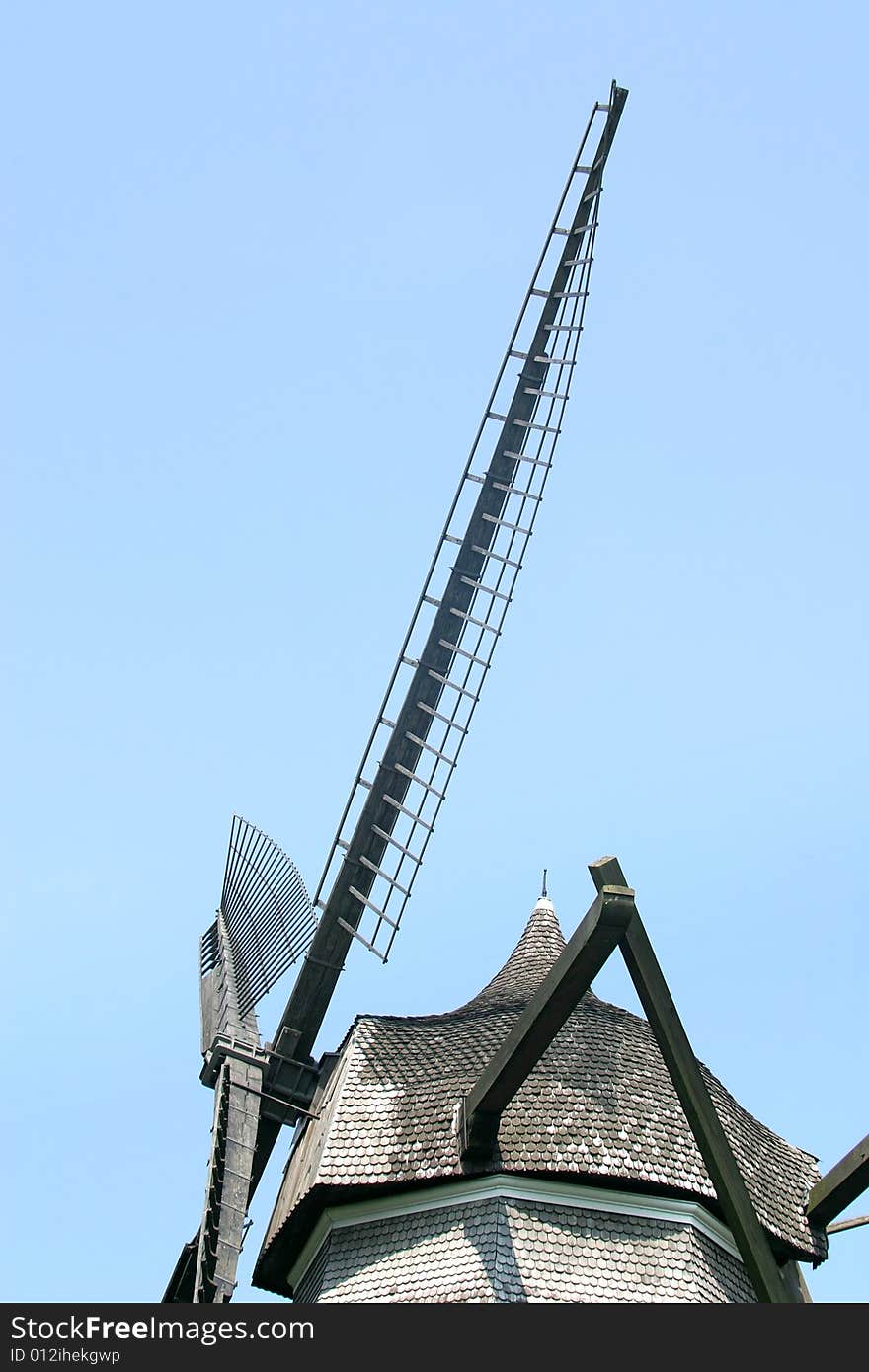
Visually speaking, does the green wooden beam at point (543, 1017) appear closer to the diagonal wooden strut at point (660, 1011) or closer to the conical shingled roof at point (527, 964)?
the diagonal wooden strut at point (660, 1011)

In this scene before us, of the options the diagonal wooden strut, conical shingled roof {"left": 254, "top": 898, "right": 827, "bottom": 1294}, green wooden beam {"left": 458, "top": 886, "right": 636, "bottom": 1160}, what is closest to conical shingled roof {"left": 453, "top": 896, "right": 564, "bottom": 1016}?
conical shingled roof {"left": 254, "top": 898, "right": 827, "bottom": 1294}

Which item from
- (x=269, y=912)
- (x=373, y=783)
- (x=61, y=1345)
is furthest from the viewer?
(x=269, y=912)

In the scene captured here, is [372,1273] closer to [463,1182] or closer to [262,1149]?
[463,1182]

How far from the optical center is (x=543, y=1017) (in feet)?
39.2

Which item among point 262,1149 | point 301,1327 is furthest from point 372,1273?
point 301,1327

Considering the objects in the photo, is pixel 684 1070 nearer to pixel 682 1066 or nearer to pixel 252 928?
pixel 682 1066

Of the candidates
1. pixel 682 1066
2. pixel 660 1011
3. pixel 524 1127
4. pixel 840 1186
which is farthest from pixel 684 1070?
pixel 840 1186

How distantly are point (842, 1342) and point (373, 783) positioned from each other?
666cm

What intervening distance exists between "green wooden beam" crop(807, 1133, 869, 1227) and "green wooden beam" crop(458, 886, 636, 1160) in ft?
8.76

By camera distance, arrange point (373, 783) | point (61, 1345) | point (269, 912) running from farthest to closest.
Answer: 1. point (269, 912)
2. point (373, 783)
3. point (61, 1345)

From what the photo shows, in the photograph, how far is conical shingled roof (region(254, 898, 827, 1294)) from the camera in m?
13.5

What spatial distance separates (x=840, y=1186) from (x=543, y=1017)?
3454mm

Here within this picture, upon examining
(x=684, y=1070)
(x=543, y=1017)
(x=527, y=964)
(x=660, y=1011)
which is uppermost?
(x=527, y=964)

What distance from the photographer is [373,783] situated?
15352mm
